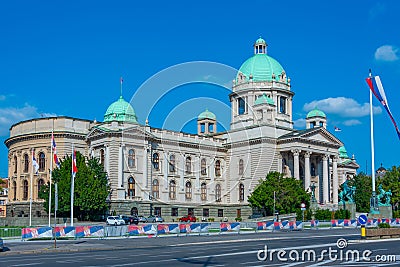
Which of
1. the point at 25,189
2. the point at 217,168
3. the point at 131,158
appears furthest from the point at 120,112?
the point at 217,168

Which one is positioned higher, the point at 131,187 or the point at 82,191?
the point at 131,187

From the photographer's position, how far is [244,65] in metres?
115

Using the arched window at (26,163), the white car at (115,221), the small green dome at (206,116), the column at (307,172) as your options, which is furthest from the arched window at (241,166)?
the arched window at (26,163)

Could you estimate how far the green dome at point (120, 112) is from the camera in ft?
306

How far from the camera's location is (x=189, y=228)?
54812 millimetres

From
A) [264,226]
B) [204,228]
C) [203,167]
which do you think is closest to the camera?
[204,228]

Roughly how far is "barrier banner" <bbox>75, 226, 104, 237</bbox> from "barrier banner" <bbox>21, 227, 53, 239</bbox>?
2332mm

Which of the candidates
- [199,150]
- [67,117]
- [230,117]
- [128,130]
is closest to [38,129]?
[67,117]

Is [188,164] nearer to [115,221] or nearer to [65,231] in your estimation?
[115,221]

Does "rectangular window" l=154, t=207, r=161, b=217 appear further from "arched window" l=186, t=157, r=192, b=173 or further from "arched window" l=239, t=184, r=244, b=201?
"arched window" l=239, t=184, r=244, b=201

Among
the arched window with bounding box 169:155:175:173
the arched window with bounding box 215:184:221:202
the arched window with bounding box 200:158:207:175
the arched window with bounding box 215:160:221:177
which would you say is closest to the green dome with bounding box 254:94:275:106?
the arched window with bounding box 215:160:221:177

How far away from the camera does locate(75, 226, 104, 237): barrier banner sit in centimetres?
4747

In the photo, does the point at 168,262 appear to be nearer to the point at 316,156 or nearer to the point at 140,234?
the point at 140,234

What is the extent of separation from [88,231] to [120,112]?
4766 centimetres
